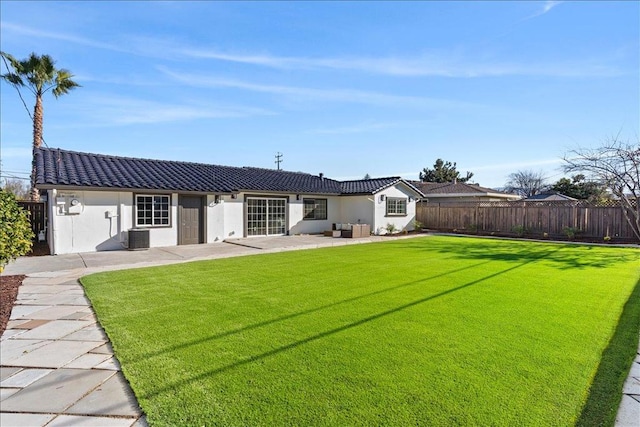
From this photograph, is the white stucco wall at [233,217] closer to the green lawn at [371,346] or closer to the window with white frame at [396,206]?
the green lawn at [371,346]

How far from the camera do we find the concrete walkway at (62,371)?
2.76m

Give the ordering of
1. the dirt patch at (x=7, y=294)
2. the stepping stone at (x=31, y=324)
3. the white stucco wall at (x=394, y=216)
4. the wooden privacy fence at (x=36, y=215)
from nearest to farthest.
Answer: the stepping stone at (x=31, y=324), the dirt patch at (x=7, y=294), the wooden privacy fence at (x=36, y=215), the white stucco wall at (x=394, y=216)

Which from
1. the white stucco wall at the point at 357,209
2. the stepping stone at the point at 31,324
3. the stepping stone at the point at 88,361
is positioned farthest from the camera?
the white stucco wall at the point at 357,209

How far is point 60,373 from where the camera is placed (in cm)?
349

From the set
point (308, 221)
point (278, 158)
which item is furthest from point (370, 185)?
point (278, 158)

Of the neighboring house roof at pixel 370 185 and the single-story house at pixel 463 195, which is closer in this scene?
the neighboring house roof at pixel 370 185

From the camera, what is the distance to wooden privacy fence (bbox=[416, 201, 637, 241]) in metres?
16.9

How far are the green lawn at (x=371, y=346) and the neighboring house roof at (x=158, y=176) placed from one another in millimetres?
5889

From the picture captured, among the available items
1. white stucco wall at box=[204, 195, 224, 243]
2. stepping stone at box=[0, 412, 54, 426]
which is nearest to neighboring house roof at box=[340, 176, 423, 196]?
white stucco wall at box=[204, 195, 224, 243]

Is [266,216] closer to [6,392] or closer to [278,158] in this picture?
[6,392]

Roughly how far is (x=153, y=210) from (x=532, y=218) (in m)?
19.5

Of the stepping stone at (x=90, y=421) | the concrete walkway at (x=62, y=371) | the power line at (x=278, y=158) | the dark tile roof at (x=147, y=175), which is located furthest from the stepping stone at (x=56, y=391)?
the power line at (x=278, y=158)

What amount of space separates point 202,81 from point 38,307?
11.6 metres

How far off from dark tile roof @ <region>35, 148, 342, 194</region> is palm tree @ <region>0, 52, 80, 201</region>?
5903mm
